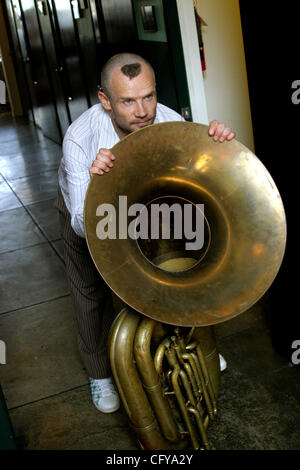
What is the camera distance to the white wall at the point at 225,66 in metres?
3.55

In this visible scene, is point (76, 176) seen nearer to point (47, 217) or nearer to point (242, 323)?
point (242, 323)

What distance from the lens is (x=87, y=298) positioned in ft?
7.92

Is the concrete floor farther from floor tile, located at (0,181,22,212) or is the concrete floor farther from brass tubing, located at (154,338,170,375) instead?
floor tile, located at (0,181,22,212)

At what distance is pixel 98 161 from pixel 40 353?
65.1 inches

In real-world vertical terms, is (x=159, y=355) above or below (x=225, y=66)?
below

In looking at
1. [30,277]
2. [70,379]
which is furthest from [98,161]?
[30,277]

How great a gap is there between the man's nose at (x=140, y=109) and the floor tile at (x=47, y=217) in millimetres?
2827

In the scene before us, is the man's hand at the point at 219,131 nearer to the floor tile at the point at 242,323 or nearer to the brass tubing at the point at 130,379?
the brass tubing at the point at 130,379

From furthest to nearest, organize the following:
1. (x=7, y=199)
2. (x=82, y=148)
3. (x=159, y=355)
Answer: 1. (x=7, y=199)
2. (x=82, y=148)
3. (x=159, y=355)

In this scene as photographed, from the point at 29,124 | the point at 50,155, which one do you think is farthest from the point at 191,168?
the point at 29,124

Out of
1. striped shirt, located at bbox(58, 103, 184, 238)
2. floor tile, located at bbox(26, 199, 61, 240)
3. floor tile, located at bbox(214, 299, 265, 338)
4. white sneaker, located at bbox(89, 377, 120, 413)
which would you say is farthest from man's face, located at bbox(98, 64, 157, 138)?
floor tile, located at bbox(26, 199, 61, 240)

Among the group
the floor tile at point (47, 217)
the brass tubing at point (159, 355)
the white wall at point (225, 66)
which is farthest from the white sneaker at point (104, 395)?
the floor tile at point (47, 217)

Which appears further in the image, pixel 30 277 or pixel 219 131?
pixel 30 277

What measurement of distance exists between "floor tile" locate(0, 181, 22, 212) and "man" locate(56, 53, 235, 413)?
11.0 feet
